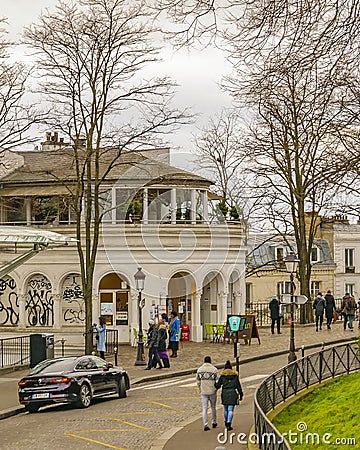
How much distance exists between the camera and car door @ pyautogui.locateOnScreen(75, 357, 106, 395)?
26.7 m

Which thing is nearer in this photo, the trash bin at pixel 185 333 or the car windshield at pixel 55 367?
the car windshield at pixel 55 367

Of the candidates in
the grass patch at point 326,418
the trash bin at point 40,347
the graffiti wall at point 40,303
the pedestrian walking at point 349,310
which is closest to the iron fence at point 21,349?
the graffiti wall at point 40,303

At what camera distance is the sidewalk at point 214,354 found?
2931cm

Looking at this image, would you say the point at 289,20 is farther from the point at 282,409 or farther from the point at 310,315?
the point at 310,315

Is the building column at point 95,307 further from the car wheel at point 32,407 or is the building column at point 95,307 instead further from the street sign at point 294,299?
the car wheel at point 32,407

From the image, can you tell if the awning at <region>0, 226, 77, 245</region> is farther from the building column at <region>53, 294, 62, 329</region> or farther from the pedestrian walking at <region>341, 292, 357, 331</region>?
the pedestrian walking at <region>341, 292, 357, 331</region>

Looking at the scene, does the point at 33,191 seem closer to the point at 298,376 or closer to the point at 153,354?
the point at 153,354

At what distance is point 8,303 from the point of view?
4378 cm

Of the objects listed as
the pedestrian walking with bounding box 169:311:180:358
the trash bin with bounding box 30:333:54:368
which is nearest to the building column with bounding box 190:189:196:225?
the pedestrian walking with bounding box 169:311:180:358

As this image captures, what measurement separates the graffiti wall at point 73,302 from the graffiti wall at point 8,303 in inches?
84.3

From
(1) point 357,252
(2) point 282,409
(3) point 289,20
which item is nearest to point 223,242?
(2) point 282,409

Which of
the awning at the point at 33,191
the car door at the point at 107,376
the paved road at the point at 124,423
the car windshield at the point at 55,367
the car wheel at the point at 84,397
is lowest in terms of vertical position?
the paved road at the point at 124,423

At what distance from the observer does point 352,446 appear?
15.5m

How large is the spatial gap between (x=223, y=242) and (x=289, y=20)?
105ft
